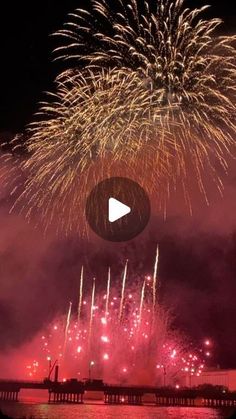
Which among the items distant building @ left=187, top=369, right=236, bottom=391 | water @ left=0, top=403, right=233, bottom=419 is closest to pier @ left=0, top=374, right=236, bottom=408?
distant building @ left=187, top=369, right=236, bottom=391

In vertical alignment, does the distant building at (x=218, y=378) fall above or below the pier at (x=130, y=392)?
above

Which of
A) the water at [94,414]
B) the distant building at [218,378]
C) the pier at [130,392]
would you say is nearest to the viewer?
the water at [94,414]

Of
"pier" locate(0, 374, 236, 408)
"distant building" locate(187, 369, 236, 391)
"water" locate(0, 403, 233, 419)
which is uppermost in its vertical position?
"distant building" locate(187, 369, 236, 391)

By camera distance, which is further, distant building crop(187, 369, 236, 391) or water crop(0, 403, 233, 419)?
distant building crop(187, 369, 236, 391)

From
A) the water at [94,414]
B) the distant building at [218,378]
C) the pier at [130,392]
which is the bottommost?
the water at [94,414]

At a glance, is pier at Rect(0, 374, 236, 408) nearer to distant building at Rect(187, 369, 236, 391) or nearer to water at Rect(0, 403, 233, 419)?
distant building at Rect(187, 369, 236, 391)

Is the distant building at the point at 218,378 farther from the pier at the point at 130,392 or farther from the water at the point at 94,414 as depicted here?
the water at the point at 94,414

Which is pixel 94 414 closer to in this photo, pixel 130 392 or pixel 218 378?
pixel 130 392

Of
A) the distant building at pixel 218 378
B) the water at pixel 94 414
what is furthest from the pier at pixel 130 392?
the water at pixel 94 414

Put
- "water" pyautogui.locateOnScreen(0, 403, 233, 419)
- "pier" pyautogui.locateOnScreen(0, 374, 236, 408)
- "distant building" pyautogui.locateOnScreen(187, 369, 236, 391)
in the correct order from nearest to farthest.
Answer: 1. "water" pyautogui.locateOnScreen(0, 403, 233, 419)
2. "distant building" pyautogui.locateOnScreen(187, 369, 236, 391)
3. "pier" pyautogui.locateOnScreen(0, 374, 236, 408)

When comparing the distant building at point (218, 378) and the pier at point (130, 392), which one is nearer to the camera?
the distant building at point (218, 378)
